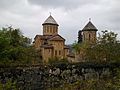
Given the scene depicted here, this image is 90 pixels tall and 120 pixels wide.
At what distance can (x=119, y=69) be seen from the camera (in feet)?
43.0

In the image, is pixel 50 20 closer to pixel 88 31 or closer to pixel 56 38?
pixel 56 38

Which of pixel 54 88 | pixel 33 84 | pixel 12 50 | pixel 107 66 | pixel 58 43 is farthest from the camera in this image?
pixel 58 43

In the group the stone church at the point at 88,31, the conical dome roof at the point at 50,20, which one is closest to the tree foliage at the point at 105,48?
the stone church at the point at 88,31

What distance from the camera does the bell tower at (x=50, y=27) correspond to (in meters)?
62.7

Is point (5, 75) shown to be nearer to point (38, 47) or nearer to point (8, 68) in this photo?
point (8, 68)

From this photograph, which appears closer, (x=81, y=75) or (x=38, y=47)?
(x=81, y=75)

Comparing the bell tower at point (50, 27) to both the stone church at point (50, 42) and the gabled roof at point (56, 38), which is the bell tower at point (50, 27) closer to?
the stone church at point (50, 42)

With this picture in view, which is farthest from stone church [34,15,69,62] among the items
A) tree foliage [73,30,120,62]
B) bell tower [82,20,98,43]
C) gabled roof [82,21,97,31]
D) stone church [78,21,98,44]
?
tree foliage [73,30,120,62]

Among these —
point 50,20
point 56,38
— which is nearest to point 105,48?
point 56,38

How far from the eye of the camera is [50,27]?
209 feet

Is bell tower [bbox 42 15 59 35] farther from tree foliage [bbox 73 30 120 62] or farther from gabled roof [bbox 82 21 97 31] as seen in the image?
tree foliage [bbox 73 30 120 62]

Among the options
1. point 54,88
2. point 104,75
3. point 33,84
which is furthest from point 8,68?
point 104,75

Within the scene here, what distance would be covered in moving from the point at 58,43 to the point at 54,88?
47597 millimetres

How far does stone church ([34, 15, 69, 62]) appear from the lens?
2308 inches
